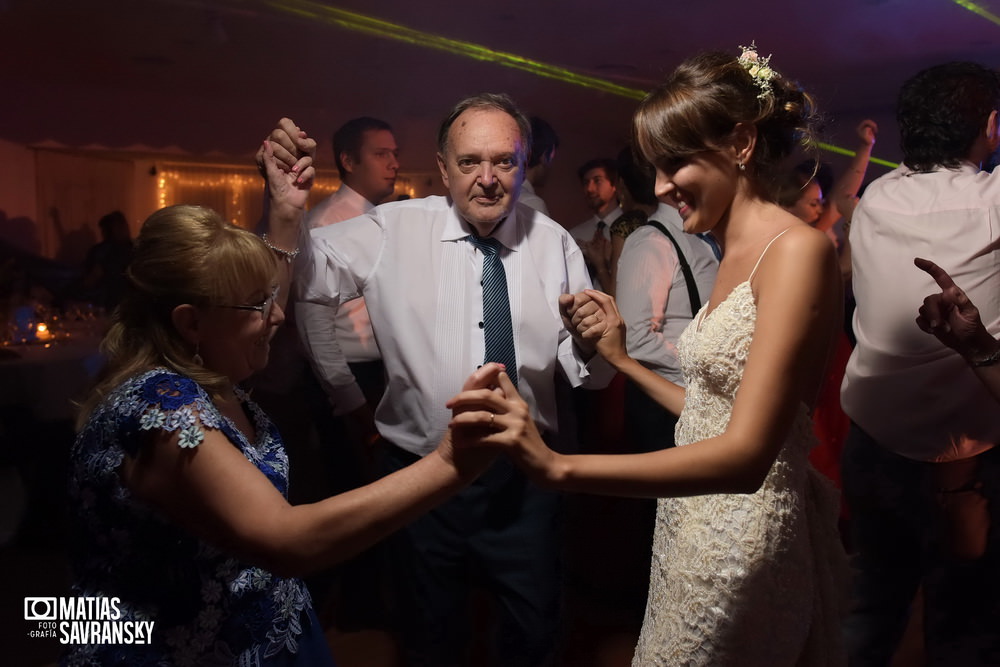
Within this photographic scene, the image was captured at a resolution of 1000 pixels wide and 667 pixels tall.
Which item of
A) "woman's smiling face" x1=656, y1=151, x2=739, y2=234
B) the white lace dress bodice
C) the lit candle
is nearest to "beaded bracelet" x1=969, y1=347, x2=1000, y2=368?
the white lace dress bodice

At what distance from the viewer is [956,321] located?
5.46 feet

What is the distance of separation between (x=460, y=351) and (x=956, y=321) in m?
1.11

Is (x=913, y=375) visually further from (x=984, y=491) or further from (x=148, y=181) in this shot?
(x=148, y=181)

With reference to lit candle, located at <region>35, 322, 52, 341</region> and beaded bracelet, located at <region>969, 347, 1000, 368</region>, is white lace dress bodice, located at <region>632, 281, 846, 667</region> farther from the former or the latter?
lit candle, located at <region>35, 322, 52, 341</region>

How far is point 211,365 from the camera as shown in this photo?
1.23 metres

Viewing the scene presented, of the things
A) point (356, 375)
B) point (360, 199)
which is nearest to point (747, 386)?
point (356, 375)

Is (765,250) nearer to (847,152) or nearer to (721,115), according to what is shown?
(721,115)

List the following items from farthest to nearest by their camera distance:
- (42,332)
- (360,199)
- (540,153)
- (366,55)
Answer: (366,55)
(42,332)
(540,153)
(360,199)

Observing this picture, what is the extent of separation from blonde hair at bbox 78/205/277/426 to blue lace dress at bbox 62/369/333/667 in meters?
0.05

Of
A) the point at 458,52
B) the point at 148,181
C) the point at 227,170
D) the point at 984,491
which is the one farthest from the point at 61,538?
the point at 984,491

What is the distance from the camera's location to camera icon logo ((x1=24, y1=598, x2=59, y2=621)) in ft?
7.82

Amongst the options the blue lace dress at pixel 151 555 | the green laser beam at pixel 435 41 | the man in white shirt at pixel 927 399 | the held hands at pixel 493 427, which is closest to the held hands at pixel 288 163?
the blue lace dress at pixel 151 555

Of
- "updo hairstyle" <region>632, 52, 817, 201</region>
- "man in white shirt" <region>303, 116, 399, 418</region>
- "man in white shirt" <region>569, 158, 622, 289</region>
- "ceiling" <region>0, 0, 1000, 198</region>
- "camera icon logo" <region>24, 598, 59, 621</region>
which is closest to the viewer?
"updo hairstyle" <region>632, 52, 817, 201</region>

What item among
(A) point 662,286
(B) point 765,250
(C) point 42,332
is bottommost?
(C) point 42,332
